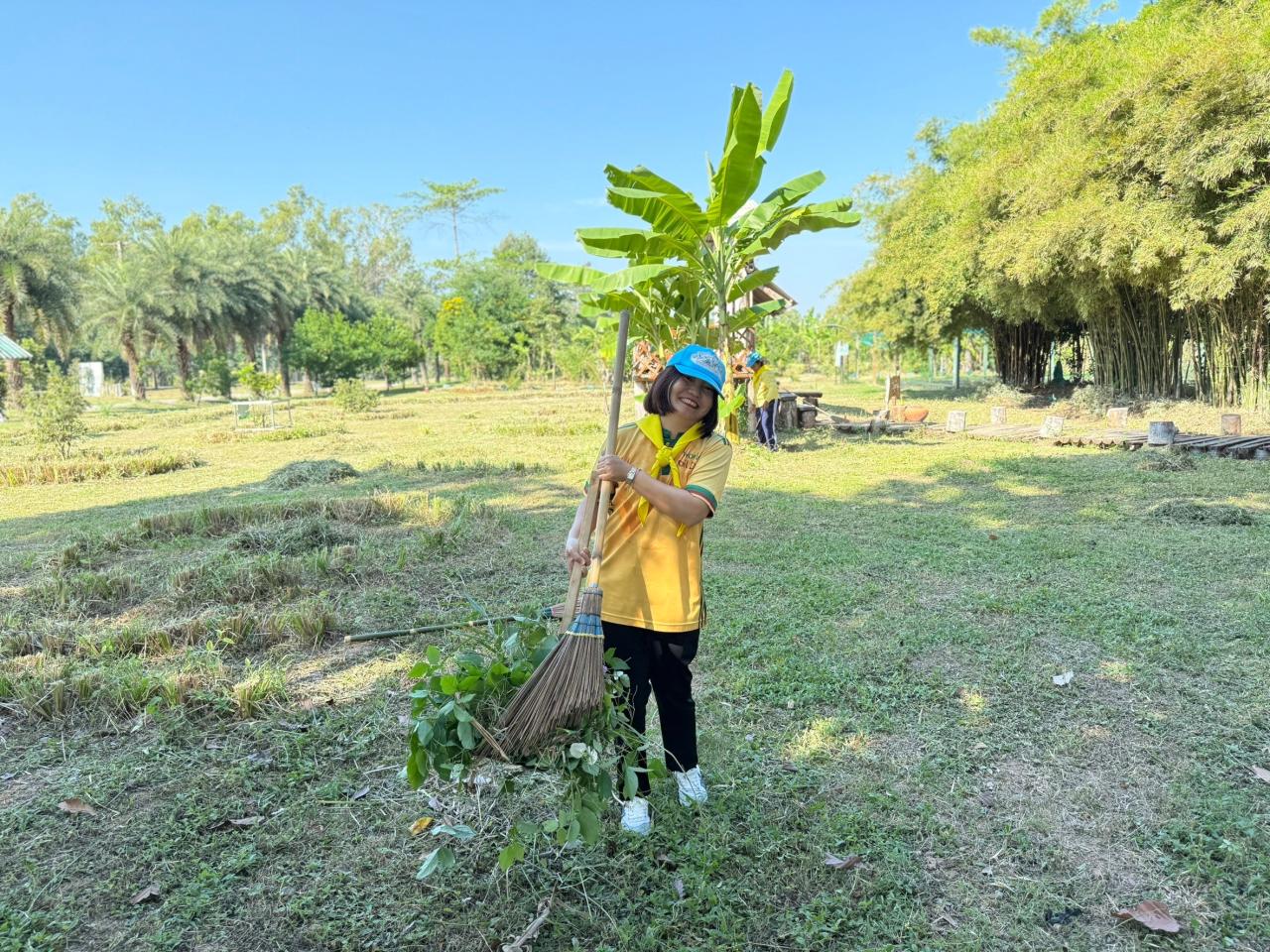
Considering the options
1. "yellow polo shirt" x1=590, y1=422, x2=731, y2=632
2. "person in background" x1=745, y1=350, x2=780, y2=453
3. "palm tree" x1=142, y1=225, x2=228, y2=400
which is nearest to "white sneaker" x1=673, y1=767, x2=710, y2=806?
"yellow polo shirt" x1=590, y1=422, x2=731, y2=632

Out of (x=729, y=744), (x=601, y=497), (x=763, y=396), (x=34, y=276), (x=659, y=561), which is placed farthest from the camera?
(x=34, y=276)

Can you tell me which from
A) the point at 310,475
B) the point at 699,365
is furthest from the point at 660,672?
the point at 310,475

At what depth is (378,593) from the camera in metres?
4.91

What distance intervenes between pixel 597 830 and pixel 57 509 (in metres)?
8.87

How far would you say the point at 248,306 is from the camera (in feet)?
118

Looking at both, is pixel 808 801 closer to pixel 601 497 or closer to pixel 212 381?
pixel 601 497

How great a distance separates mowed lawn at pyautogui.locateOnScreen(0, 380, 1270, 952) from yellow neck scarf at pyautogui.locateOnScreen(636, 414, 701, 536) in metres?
1.04

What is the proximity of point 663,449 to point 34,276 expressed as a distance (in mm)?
34452

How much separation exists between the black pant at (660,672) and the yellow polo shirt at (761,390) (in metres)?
9.13

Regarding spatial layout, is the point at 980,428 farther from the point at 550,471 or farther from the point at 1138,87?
the point at 550,471

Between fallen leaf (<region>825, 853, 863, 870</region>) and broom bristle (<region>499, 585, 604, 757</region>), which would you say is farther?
fallen leaf (<region>825, 853, 863, 870</region>)

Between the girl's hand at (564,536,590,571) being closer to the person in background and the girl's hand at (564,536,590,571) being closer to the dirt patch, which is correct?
the dirt patch

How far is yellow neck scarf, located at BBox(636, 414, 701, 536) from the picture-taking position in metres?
2.30

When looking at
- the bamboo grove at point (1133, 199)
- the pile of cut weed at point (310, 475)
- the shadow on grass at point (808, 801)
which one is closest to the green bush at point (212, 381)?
the pile of cut weed at point (310, 475)
